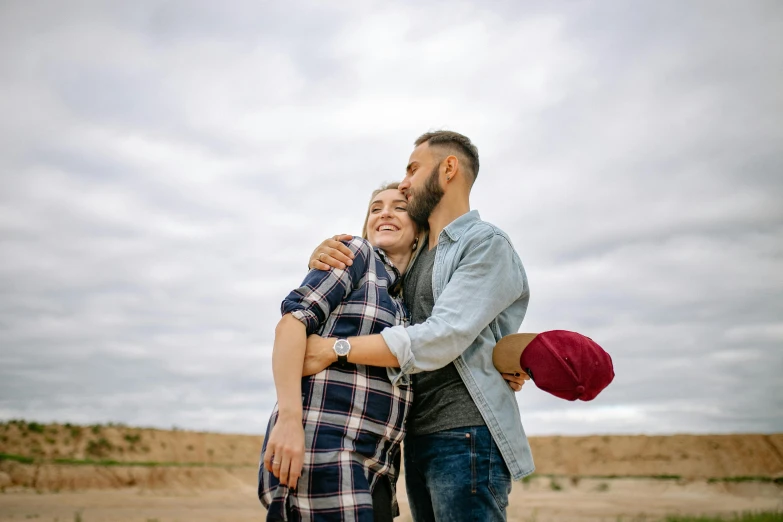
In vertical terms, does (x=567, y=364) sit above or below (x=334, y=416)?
above

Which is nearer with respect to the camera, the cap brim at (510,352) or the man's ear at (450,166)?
the cap brim at (510,352)

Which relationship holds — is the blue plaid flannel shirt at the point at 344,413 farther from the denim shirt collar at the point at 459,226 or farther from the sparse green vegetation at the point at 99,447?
the sparse green vegetation at the point at 99,447

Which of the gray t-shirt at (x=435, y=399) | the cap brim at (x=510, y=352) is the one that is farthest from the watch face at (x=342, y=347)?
the cap brim at (x=510, y=352)

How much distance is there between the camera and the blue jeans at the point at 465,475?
246 centimetres

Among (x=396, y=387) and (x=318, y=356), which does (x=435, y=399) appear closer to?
(x=396, y=387)

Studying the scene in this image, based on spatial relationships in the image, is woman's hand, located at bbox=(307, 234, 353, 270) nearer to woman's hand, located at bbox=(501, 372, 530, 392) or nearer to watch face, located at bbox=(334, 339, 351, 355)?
watch face, located at bbox=(334, 339, 351, 355)

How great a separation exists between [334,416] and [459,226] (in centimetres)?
114

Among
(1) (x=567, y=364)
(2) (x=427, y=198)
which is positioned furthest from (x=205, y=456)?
(1) (x=567, y=364)

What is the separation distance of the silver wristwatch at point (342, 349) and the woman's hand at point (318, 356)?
15mm

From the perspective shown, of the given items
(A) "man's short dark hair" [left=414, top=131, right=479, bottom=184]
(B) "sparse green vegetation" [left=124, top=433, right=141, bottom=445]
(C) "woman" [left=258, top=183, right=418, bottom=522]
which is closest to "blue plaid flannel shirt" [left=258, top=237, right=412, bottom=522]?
(C) "woman" [left=258, top=183, right=418, bottom=522]

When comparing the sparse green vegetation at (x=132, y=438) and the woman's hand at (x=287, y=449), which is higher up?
the sparse green vegetation at (x=132, y=438)

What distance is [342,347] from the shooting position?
2.35 metres

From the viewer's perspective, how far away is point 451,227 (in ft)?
9.83

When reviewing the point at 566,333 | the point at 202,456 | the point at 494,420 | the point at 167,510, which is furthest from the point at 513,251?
the point at 202,456
